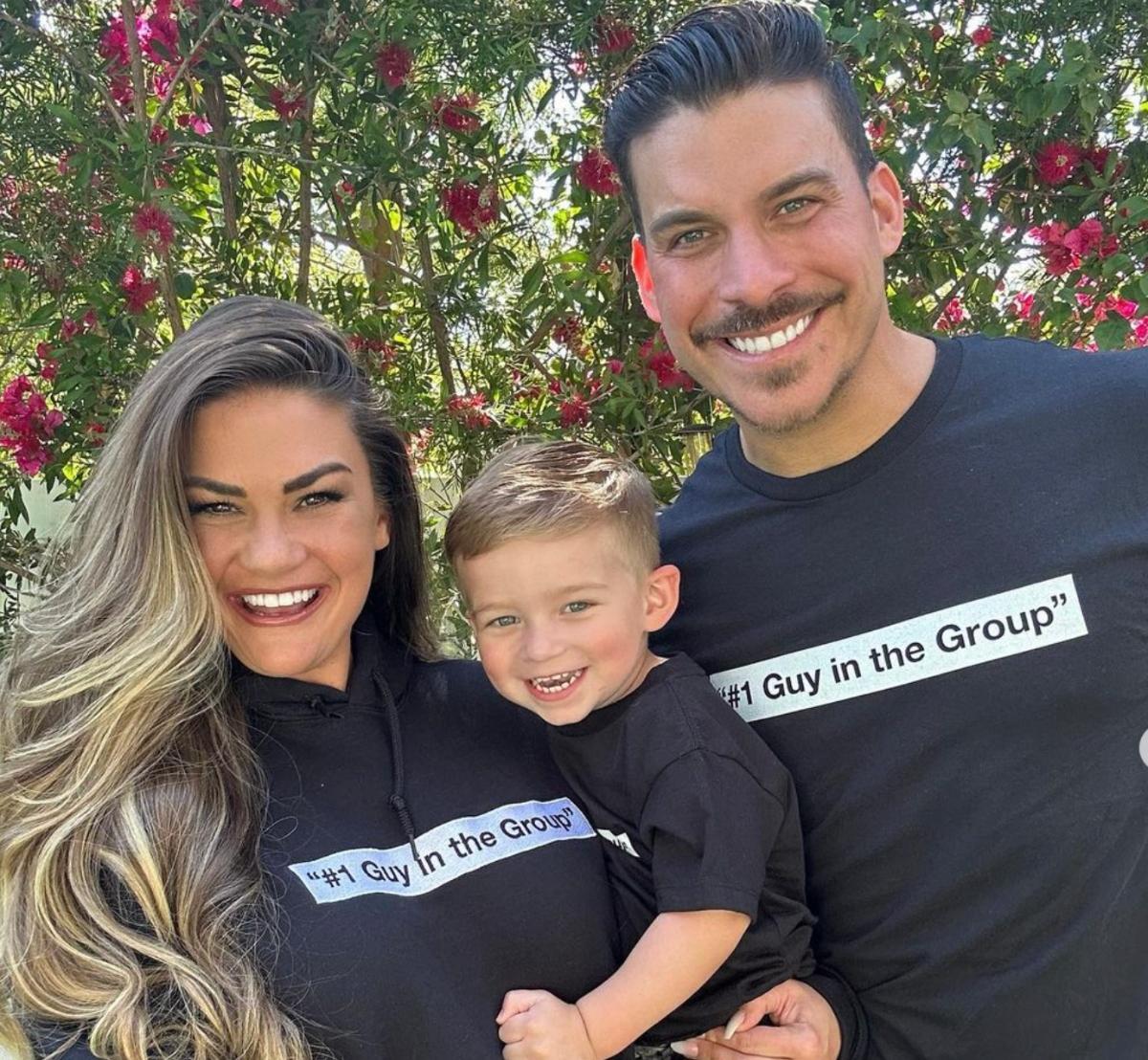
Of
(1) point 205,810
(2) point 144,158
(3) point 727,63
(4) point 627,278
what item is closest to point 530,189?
(4) point 627,278

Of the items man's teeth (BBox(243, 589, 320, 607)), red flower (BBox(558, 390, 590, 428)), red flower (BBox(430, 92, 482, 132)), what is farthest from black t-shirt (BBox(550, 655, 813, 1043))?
red flower (BBox(430, 92, 482, 132))

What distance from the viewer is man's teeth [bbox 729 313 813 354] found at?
6.10 ft

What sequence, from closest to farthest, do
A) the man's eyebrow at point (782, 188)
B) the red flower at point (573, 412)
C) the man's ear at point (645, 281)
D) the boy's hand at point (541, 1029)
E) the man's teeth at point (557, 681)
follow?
the boy's hand at point (541, 1029) → the man's eyebrow at point (782, 188) → the man's teeth at point (557, 681) → the man's ear at point (645, 281) → the red flower at point (573, 412)

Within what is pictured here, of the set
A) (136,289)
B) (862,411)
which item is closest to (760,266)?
(862,411)

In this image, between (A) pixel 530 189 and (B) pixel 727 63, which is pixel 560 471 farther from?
(A) pixel 530 189

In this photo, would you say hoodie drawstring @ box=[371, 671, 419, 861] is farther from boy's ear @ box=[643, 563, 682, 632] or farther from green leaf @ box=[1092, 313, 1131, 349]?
green leaf @ box=[1092, 313, 1131, 349]

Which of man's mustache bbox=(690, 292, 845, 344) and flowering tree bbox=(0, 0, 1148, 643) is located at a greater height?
flowering tree bbox=(0, 0, 1148, 643)

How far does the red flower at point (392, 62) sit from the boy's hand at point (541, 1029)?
2.14 m

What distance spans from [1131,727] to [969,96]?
1690 millimetres

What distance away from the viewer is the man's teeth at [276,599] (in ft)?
6.35

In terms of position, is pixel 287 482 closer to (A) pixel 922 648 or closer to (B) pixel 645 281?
(B) pixel 645 281

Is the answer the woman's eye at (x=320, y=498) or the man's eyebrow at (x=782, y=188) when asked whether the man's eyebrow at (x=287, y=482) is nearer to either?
the woman's eye at (x=320, y=498)

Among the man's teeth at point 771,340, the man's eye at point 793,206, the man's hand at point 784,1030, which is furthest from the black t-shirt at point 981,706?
the man's eye at point 793,206

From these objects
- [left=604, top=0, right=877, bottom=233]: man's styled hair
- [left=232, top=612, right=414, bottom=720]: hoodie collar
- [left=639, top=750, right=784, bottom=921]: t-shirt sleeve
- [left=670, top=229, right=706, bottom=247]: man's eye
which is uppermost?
[left=604, top=0, right=877, bottom=233]: man's styled hair
